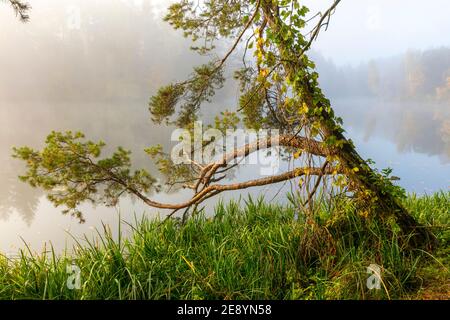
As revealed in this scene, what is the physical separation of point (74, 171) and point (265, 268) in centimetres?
270

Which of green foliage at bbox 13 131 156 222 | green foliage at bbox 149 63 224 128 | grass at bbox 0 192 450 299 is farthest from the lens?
green foliage at bbox 149 63 224 128

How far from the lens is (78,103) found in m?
68.4

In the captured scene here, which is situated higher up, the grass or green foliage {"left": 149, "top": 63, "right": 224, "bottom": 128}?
green foliage {"left": 149, "top": 63, "right": 224, "bottom": 128}

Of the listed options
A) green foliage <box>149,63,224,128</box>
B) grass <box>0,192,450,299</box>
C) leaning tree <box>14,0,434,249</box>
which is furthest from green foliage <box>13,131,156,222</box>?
grass <box>0,192,450,299</box>

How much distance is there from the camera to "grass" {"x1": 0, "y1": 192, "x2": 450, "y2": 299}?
291 cm

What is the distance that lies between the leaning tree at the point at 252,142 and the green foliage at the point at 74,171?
0.04 feet

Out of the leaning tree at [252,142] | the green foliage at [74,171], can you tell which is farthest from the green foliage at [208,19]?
the green foliage at [74,171]

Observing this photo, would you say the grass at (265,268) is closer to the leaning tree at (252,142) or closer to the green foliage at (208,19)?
the leaning tree at (252,142)

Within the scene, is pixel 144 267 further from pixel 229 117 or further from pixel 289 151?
pixel 289 151

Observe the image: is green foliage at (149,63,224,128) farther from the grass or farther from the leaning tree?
the grass

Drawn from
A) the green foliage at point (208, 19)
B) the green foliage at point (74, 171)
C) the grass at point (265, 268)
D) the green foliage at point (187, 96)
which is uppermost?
A: the green foliage at point (208, 19)

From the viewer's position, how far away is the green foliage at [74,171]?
433 centimetres

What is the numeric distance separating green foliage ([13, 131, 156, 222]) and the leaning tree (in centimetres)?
1
